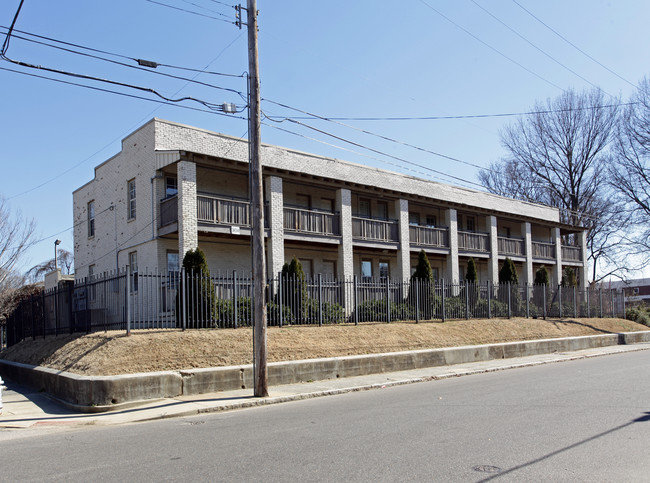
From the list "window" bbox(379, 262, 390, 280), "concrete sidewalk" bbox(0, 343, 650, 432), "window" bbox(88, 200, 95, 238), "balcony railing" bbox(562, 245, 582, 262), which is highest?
"window" bbox(88, 200, 95, 238)

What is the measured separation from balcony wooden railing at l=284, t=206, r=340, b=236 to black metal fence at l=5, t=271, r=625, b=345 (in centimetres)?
450

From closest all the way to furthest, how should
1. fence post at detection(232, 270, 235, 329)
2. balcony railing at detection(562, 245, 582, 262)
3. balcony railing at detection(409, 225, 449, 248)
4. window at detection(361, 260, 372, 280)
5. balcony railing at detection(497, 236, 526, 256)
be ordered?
fence post at detection(232, 270, 235, 329) < window at detection(361, 260, 372, 280) < balcony railing at detection(409, 225, 449, 248) < balcony railing at detection(497, 236, 526, 256) < balcony railing at detection(562, 245, 582, 262)

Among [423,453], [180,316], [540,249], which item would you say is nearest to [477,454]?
[423,453]

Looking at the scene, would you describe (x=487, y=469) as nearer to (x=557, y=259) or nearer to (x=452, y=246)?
(x=452, y=246)

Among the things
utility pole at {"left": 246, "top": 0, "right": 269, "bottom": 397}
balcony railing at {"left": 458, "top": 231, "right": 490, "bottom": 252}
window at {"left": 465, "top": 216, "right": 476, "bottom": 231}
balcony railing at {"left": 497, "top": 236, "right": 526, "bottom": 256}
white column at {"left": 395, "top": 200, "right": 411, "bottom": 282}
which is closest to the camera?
utility pole at {"left": 246, "top": 0, "right": 269, "bottom": 397}

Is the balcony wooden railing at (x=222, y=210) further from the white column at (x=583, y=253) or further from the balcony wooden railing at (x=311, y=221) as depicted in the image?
the white column at (x=583, y=253)

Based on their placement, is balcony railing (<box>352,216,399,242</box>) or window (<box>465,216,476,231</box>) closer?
balcony railing (<box>352,216,399,242</box>)

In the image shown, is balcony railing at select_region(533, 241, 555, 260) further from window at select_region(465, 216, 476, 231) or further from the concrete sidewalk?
the concrete sidewalk

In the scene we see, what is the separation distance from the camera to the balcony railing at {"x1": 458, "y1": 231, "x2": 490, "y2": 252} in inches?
1288

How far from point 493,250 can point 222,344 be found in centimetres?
2311

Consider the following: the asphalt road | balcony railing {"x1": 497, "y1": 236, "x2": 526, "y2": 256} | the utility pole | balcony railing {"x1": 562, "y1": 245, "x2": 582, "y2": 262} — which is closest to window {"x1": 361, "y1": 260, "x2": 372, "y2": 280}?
balcony railing {"x1": 497, "y1": 236, "x2": 526, "y2": 256}

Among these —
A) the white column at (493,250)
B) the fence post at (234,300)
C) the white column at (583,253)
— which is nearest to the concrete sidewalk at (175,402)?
the fence post at (234,300)

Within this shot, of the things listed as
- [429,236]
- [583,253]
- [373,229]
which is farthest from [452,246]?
[583,253]

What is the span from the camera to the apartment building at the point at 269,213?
2205cm
